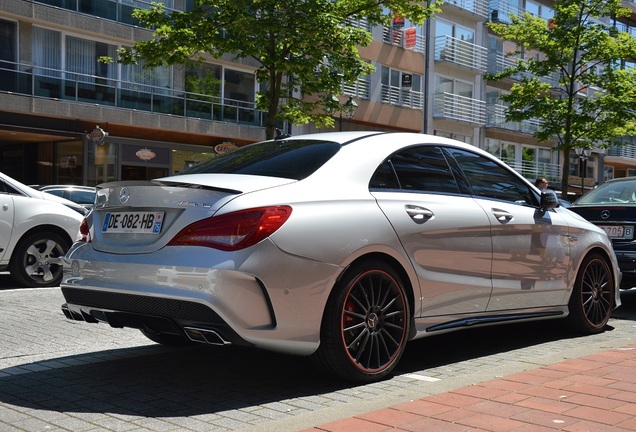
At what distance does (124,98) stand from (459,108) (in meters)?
19.7

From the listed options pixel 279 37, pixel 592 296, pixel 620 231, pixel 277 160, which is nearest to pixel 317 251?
pixel 277 160

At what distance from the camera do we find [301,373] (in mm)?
5332

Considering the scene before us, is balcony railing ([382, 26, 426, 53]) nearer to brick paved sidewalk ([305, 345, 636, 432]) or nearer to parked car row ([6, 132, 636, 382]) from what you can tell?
parked car row ([6, 132, 636, 382])

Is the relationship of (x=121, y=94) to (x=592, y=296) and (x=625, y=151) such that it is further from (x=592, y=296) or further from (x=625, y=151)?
(x=625, y=151)

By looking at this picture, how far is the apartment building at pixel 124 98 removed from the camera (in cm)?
2620

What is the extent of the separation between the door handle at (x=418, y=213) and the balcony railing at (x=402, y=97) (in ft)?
109

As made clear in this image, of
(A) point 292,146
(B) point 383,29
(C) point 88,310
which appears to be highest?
(B) point 383,29

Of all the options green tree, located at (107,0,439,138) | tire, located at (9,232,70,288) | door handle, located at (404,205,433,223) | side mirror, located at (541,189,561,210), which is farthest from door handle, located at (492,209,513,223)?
green tree, located at (107,0,439,138)

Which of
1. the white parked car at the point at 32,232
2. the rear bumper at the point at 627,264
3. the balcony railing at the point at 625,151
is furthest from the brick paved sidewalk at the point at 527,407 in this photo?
the balcony railing at the point at 625,151

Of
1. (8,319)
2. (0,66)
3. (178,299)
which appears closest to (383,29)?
(0,66)

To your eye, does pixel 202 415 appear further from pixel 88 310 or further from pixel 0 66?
pixel 0 66

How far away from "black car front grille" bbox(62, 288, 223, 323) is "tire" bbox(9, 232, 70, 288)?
217 inches

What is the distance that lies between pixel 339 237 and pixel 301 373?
3.58 ft

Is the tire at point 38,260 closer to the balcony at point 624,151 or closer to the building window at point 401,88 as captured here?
the building window at point 401,88
